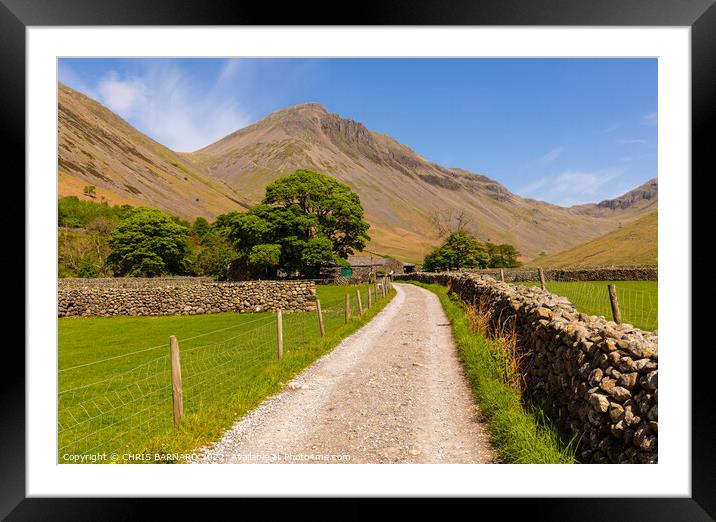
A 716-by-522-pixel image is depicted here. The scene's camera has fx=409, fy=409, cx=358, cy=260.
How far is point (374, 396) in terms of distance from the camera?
6.63 m

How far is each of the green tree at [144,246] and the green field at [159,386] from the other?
124 ft

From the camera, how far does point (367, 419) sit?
217 inches

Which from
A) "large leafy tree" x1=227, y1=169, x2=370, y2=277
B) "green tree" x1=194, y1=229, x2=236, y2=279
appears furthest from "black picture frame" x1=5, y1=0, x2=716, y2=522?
"green tree" x1=194, y1=229, x2=236, y2=279

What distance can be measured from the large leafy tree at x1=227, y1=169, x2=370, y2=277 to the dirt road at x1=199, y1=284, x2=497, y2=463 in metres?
34.9

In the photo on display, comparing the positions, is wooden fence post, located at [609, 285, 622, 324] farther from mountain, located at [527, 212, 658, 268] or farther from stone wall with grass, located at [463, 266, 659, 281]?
mountain, located at [527, 212, 658, 268]

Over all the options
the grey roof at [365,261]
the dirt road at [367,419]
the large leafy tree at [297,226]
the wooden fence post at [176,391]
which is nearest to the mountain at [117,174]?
the grey roof at [365,261]

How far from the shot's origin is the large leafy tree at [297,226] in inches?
1732

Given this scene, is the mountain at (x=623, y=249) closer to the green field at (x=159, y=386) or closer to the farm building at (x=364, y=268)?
the farm building at (x=364, y=268)

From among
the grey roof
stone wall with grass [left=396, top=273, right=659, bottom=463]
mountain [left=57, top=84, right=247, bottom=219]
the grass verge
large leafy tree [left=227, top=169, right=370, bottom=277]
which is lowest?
the grass verge

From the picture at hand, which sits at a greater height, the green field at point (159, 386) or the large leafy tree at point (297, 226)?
the large leafy tree at point (297, 226)

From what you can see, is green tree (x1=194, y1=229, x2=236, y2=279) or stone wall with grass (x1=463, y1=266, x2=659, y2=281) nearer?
stone wall with grass (x1=463, y1=266, x2=659, y2=281)

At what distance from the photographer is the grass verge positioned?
4062 millimetres
